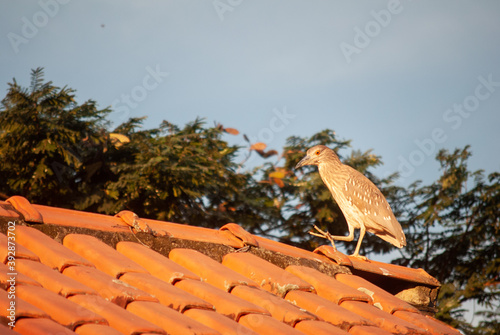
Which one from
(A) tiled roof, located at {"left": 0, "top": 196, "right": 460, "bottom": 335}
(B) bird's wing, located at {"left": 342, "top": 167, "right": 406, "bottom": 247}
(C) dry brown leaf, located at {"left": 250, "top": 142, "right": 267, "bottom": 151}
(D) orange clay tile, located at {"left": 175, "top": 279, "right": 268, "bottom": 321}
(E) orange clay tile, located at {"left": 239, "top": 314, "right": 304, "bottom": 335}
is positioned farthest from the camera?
(C) dry brown leaf, located at {"left": 250, "top": 142, "right": 267, "bottom": 151}

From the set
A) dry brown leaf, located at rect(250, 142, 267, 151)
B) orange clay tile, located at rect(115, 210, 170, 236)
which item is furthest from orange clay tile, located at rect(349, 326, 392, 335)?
dry brown leaf, located at rect(250, 142, 267, 151)

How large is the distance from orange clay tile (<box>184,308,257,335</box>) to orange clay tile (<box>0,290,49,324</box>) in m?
0.70

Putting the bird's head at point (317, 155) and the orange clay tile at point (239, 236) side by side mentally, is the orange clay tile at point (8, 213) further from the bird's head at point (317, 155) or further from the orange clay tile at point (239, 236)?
the bird's head at point (317, 155)

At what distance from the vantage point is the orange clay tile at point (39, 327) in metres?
1.97

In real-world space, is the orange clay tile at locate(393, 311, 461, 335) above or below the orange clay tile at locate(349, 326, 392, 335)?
above

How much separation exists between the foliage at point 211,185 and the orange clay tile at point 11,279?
4833mm

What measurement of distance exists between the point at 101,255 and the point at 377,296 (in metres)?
1.87

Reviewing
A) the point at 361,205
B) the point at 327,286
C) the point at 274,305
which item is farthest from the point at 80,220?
the point at 361,205

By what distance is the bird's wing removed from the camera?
19.5 ft

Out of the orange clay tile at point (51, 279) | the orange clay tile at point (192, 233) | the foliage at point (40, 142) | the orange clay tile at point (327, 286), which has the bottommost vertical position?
the orange clay tile at point (51, 279)

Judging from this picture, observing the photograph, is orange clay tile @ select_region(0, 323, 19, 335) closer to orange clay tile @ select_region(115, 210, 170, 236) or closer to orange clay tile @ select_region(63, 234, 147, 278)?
orange clay tile @ select_region(63, 234, 147, 278)

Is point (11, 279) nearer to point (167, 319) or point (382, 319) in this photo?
point (167, 319)

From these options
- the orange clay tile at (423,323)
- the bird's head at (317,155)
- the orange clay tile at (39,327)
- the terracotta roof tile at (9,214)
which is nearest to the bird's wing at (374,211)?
the bird's head at (317,155)

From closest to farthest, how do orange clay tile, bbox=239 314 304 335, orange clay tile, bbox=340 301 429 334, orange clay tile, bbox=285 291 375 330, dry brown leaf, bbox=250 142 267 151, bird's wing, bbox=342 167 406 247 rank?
orange clay tile, bbox=239 314 304 335 < orange clay tile, bbox=285 291 375 330 < orange clay tile, bbox=340 301 429 334 < bird's wing, bbox=342 167 406 247 < dry brown leaf, bbox=250 142 267 151
